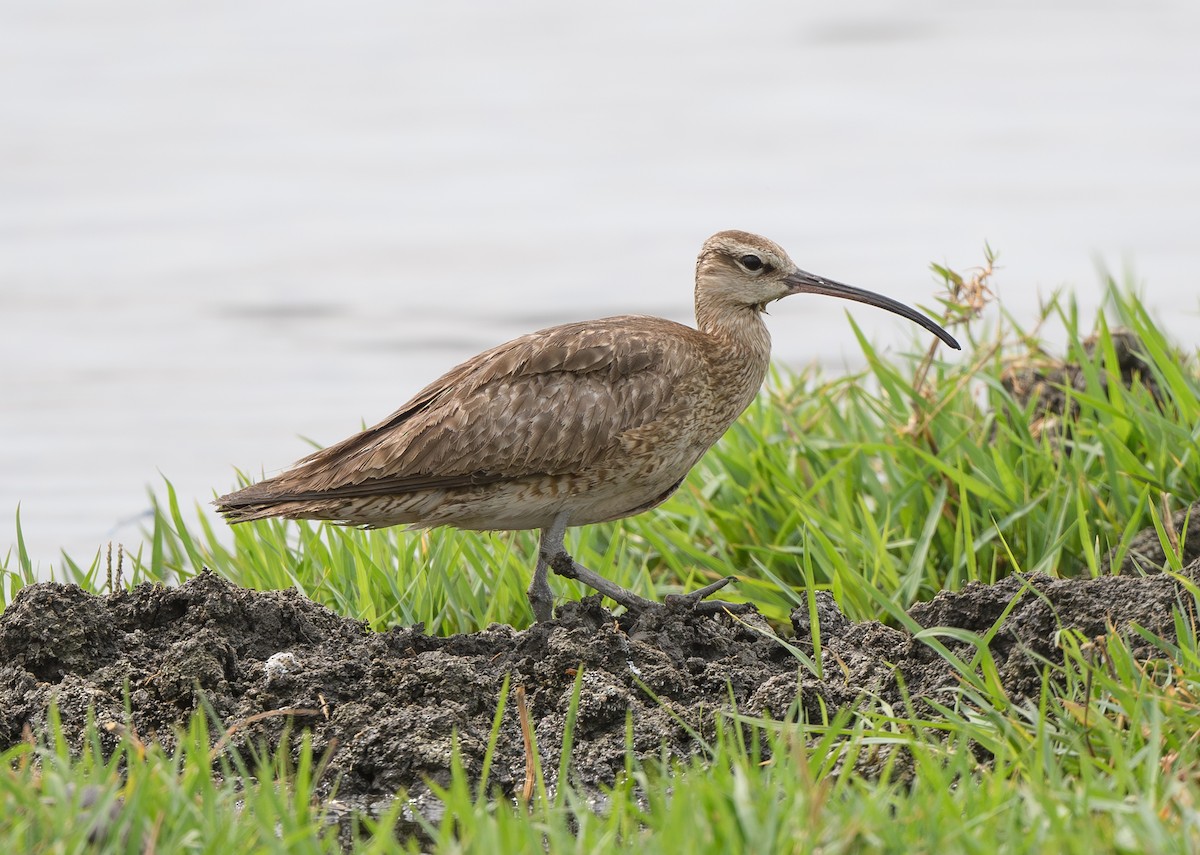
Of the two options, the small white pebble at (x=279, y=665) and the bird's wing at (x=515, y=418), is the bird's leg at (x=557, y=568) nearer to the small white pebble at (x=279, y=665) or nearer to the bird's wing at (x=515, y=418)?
the bird's wing at (x=515, y=418)

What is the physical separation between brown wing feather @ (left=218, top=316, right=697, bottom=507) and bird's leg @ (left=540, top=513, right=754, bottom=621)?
0.85ft

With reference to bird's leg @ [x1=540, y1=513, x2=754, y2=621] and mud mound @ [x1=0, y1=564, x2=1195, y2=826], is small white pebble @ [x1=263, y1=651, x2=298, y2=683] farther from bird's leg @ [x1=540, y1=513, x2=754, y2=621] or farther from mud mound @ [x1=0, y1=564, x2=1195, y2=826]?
bird's leg @ [x1=540, y1=513, x2=754, y2=621]

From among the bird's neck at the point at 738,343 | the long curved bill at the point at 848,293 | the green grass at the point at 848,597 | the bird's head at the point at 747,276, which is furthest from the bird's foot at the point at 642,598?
the long curved bill at the point at 848,293

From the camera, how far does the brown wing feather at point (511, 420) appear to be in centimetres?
619

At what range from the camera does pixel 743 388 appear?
22.0 feet

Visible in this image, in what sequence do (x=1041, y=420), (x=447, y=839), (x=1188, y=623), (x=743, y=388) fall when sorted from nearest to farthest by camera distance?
(x=447, y=839), (x=1188, y=623), (x=743, y=388), (x=1041, y=420)

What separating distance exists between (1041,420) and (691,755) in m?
3.63

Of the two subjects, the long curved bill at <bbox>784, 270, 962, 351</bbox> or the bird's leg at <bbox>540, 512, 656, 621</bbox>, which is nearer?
the bird's leg at <bbox>540, 512, 656, 621</bbox>

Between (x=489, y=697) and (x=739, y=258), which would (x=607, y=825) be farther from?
(x=739, y=258)

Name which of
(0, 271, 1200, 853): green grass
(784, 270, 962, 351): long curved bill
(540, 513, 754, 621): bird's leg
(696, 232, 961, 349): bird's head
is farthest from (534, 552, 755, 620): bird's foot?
(784, 270, 962, 351): long curved bill

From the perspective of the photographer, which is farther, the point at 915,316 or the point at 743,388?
the point at 915,316

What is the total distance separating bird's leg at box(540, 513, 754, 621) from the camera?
5.72 meters

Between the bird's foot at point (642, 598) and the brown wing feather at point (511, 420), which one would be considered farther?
the brown wing feather at point (511, 420)

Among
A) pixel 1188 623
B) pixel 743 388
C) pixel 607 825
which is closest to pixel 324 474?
pixel 743 388
